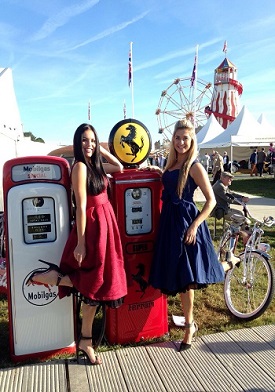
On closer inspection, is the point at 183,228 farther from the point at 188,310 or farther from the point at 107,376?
the point at 107,376

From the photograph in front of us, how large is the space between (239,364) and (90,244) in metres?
1.49

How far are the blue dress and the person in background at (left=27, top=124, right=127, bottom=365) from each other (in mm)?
345

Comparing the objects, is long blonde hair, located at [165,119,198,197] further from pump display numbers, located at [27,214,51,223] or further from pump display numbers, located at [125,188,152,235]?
pump display numbers, located at [27,214,51,223]

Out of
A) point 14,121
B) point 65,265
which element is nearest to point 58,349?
point 65,265

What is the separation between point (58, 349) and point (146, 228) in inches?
48.0

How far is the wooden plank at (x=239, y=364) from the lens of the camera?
2.57 m

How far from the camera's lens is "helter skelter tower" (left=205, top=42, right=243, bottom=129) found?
3884 cm

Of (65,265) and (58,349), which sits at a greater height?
(65,265)

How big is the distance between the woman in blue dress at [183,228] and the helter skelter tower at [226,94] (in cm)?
3774

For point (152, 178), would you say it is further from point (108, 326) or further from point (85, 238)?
point (108, 326)

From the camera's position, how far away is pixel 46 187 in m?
2.75

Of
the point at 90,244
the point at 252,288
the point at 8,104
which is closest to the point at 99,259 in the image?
the point at 90,244

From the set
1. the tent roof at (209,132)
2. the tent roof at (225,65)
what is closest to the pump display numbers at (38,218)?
the tent roof at (209,132)

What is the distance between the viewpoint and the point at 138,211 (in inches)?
121
